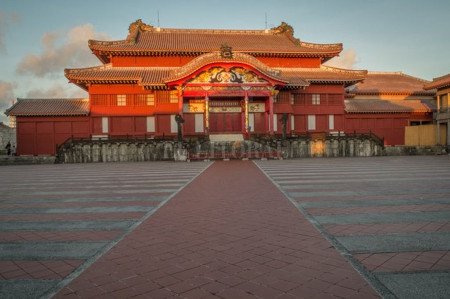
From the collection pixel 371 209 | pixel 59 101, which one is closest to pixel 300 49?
pixel 59 101

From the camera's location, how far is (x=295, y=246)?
4.64 metres

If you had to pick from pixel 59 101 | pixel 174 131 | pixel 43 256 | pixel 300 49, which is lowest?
pixel 43 256

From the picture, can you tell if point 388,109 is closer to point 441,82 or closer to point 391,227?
point 441,82

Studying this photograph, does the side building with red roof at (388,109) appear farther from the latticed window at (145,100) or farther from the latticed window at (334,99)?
the latticed window at (145,100)

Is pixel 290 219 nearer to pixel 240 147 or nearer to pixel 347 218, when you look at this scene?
pixel 347 218

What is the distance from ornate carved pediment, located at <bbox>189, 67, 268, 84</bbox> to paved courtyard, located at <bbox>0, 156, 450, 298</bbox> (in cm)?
2193

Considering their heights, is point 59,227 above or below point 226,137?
below

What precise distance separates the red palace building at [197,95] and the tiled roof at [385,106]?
0.12 meters

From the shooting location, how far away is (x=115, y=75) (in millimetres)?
30562

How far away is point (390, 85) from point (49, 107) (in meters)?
37.1

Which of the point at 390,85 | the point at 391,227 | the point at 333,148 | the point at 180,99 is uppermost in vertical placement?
the point at 390,85

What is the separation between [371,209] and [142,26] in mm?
34701

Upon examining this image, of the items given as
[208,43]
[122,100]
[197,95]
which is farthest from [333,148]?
[122,100]

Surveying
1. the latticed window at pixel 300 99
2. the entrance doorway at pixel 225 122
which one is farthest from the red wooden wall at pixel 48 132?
the latticed window at pixel 300 99
